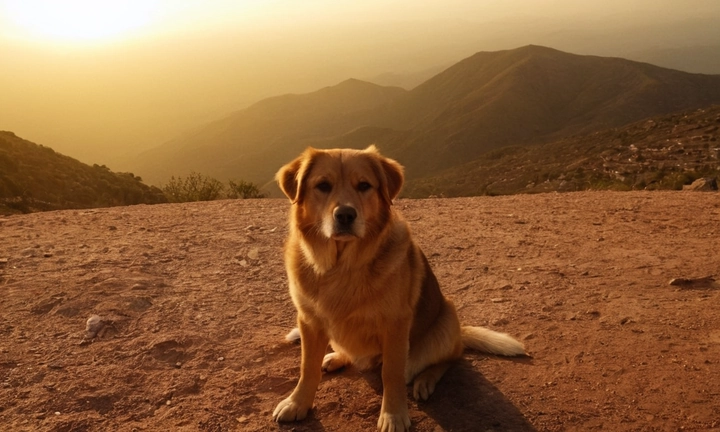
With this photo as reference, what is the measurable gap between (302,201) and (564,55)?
123558 millimetres

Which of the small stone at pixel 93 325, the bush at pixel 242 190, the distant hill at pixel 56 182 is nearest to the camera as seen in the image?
the small stone at pixel 93 325

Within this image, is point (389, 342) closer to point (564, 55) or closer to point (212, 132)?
point (564, 55)

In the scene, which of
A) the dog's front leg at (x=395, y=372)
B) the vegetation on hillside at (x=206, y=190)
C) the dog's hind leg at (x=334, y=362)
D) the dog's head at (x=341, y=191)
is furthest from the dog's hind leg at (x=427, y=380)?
the vegetation on hillside at (x=206, y=190)

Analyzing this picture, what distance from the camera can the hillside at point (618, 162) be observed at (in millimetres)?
19969

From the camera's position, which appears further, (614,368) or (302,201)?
(614,368)

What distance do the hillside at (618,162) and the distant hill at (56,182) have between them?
14007 mm

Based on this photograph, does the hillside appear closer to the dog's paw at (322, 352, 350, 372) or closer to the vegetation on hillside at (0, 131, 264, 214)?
the vegetation on hillside at (0, 131, 264, 214)

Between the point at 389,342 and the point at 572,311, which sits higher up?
the point at 389,342

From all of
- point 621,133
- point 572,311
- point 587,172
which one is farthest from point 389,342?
point 621,133

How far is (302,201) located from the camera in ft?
11.9

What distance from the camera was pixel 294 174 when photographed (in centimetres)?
376

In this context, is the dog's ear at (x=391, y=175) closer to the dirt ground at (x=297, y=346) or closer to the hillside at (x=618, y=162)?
the dirt ground at (x=297, y=346)

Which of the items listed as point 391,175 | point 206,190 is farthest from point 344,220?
point 206,190

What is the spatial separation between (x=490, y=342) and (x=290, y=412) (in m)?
1.69
